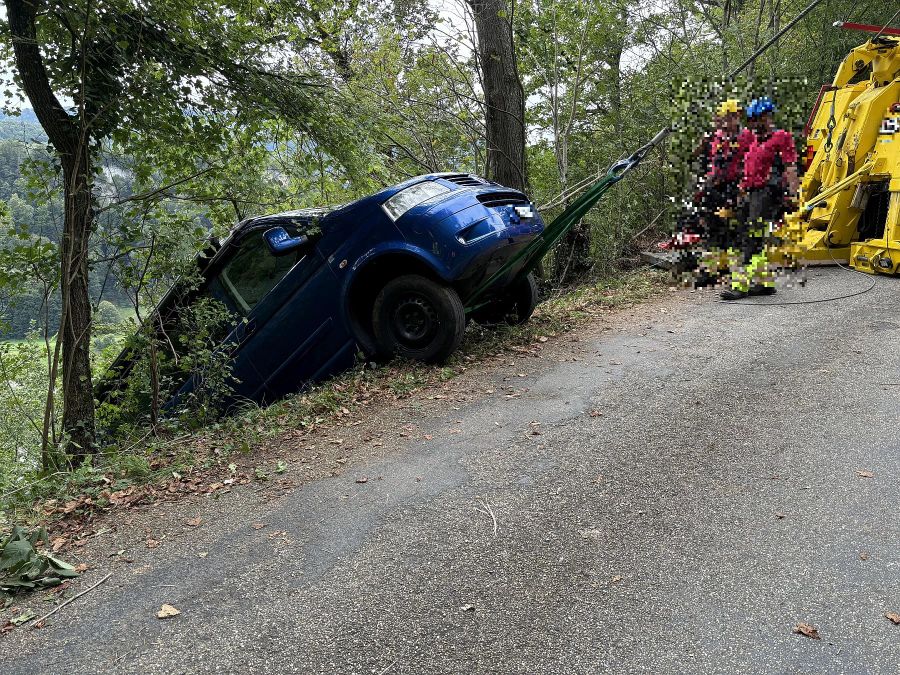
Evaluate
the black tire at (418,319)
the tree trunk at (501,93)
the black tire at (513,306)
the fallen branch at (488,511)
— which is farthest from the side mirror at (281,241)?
the tree trunk at (501,93)

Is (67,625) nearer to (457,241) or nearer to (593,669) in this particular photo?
(593,669)

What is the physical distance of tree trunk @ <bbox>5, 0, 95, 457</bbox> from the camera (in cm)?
512

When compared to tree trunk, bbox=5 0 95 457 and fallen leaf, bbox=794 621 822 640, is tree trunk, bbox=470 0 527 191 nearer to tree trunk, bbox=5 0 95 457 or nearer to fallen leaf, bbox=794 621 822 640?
tree trunk, bbox=5 0 95 457

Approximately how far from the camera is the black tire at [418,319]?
5.77 m

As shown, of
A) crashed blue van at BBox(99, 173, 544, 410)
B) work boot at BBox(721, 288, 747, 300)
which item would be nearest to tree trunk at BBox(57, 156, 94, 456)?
crashed blue van at BBox(99, 173, 544, 410)

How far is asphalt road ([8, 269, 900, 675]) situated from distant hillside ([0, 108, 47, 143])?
3524 mm

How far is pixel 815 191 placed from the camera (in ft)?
31.7

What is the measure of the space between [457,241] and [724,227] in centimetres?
469

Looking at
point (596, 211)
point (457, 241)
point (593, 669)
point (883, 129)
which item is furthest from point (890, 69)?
point (593, 669)

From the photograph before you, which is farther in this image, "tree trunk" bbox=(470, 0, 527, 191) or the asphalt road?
"tree trunk" bbox=(470, 0, 527, 191)

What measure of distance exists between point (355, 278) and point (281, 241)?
752 millimetres

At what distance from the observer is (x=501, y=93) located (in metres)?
9.09

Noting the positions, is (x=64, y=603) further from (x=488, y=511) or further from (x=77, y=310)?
(x=77, y=310)

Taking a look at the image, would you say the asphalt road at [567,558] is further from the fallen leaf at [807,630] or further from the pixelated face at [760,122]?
the pixelated face at [760,122]
